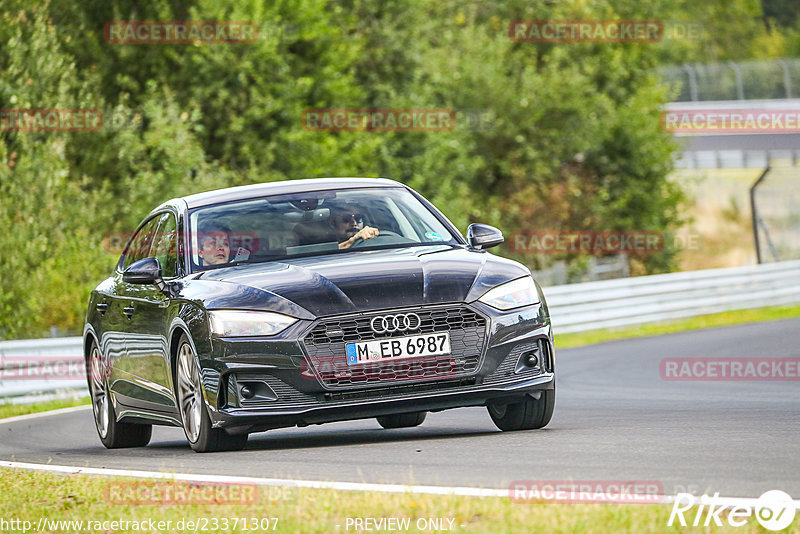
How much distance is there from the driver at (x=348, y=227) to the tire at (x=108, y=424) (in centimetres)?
237

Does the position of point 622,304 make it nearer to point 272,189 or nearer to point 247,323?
point 272,189

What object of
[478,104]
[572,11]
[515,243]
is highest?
[572,11]

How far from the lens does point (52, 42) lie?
102ft

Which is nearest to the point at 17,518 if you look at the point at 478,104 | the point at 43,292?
the point at 43,292

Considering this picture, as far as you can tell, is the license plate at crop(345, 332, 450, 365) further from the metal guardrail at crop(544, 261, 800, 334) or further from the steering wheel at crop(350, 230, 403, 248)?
the metal guardrail at crop(544, 261, 800, 334)

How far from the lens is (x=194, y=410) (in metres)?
8.52

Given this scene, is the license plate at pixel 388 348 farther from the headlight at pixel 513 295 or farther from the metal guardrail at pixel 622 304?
the metal guardrail at pixel 622 304

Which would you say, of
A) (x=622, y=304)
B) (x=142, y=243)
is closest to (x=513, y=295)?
(x=142, y=243)

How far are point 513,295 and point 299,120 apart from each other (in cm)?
2670

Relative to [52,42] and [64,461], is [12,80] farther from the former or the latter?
[64,461]

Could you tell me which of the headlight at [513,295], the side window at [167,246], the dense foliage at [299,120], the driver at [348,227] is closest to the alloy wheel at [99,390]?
the side window at [167,246]

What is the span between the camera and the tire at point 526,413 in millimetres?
8633

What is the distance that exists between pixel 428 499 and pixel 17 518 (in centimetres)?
186

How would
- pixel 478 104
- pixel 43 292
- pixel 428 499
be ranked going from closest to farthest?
pixel 428 499, pixel 43 292, pixel 478 104
